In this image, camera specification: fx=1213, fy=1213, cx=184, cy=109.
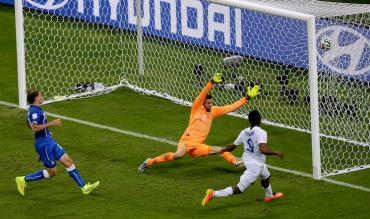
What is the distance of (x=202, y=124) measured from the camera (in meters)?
20.3

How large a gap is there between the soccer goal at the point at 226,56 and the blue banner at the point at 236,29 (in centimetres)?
2

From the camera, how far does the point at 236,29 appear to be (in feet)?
78.7

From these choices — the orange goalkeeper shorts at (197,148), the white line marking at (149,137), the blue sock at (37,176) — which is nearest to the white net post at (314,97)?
the white line marking at (149,137)

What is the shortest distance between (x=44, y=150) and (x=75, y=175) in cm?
62

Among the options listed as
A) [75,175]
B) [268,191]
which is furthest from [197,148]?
[75,175]

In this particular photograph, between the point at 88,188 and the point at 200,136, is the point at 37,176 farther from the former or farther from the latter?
the point at 200,136

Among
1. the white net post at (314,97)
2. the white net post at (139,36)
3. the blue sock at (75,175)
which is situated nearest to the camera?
the blue sock at (75,175)

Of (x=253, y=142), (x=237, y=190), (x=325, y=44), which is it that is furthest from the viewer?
(x=325, y=44)

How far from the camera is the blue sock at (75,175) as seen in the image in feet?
61.2

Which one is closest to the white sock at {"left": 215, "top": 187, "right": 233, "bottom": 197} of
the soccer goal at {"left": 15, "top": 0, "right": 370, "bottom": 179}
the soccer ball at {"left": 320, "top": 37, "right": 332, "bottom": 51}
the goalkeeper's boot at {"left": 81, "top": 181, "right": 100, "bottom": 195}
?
the goalkeeper's boot at {"left": 81, "top": 181, "right": 100, "bottom": 195}

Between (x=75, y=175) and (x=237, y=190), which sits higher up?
(x=75, y=175)

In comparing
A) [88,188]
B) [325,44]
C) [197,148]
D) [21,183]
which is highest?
[325,44]

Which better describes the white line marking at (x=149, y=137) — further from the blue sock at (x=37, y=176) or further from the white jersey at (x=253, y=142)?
the blue sock at (x=37, y=176)

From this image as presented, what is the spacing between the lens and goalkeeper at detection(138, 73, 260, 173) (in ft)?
65.8
